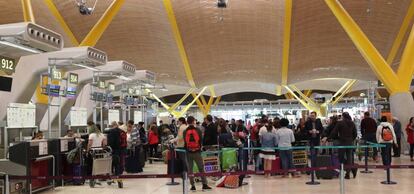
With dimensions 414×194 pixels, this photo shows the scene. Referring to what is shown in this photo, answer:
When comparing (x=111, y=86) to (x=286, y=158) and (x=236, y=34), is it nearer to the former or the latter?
(x=286, y=158)

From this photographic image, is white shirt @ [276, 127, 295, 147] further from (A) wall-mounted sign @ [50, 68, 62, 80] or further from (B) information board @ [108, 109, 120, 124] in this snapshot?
(B) information board @ [108, 109, 120, 124]

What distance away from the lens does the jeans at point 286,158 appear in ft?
36.2

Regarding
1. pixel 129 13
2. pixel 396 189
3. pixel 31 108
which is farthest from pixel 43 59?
pixel 129 13

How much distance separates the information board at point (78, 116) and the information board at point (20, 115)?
2324 millimetres

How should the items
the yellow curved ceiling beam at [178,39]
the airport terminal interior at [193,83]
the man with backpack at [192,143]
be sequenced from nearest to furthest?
the man with backpack at [192,143] → the airport terminal interior at [193,83] → the yellow curved ceiling beam at [178,39]

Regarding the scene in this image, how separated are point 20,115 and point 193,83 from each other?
26036 millimetres

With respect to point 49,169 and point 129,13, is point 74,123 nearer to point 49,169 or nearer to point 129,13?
point 49,169

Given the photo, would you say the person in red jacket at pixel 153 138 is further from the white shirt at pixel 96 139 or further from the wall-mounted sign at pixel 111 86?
the white shirt at pixel 96 139

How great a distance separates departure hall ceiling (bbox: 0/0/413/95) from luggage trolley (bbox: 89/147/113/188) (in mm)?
16966

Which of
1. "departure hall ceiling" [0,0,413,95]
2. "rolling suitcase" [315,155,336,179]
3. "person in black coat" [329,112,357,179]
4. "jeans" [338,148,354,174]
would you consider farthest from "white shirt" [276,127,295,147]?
"departure hall ceiling" [0,0,413,95]

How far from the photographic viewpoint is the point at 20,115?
35.1 feet

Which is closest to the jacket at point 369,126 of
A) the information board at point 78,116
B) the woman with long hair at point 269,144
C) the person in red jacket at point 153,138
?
the woman with long hair at point 269,144

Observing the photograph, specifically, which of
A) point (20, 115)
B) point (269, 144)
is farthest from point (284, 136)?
point (20, 115)

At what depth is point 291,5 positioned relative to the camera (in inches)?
1000
